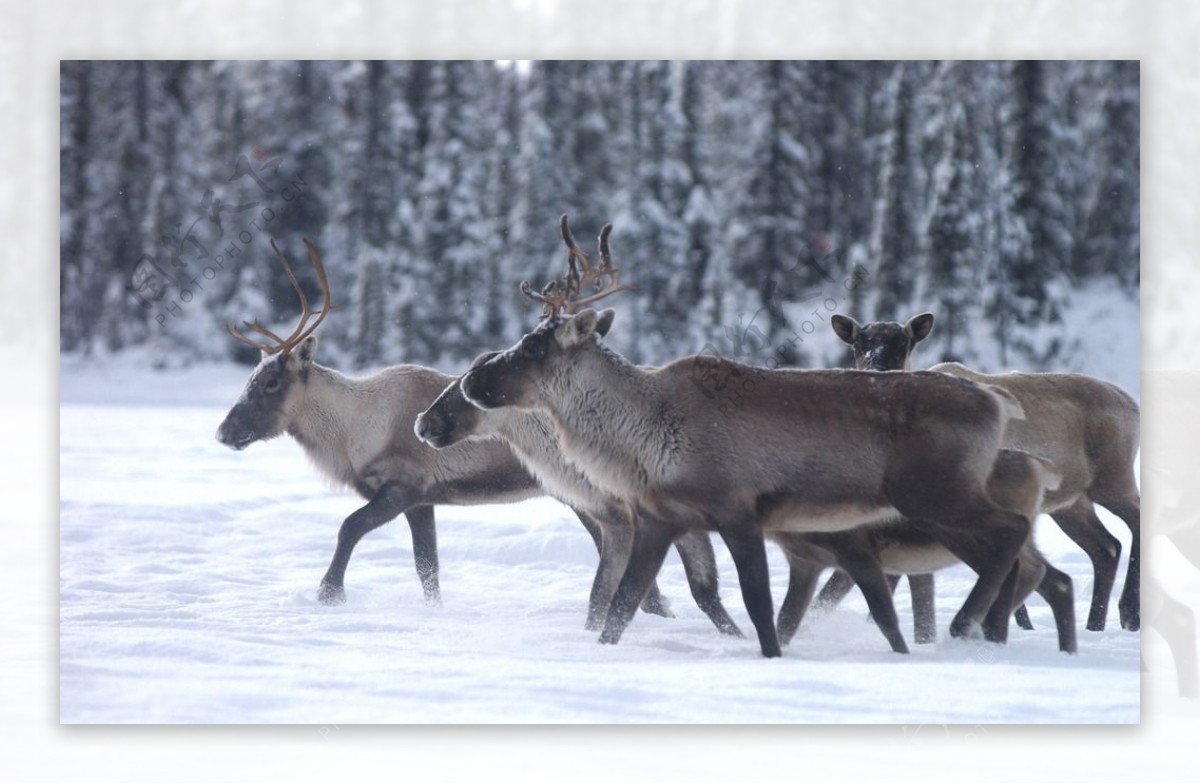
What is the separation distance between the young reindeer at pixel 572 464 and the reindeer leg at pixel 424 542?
34.9 inches

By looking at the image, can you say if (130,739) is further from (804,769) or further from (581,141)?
(581,141)

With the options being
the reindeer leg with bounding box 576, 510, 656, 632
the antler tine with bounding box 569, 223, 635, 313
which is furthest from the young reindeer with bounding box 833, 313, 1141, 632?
the reindeer leg with bounding box 576, 510, 656, 632

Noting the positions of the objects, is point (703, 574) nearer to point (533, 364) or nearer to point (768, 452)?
point (768, 452)

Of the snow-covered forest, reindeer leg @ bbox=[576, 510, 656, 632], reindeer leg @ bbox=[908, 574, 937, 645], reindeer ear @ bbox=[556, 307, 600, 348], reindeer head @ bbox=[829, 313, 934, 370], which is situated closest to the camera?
reindeer ear @ bbox=[556, 307, 600, 348]

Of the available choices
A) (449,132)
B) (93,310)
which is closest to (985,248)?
(449,132)

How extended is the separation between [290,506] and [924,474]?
3.73m

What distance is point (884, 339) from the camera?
6.93 metres

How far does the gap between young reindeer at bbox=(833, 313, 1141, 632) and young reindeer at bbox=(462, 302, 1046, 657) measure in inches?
33.0

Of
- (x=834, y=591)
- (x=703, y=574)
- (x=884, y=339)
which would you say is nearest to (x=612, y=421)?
(x=703, y=574)

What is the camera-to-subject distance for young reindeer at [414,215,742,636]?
253 inches

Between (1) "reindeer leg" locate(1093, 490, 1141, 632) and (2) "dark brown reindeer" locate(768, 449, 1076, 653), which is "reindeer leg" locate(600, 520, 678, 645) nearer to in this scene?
(2) "dark brown reindeer" locate(768, 449, 1076, 653)

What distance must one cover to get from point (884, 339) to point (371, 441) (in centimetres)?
237

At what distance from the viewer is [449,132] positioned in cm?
874

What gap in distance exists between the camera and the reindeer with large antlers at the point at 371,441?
23.8 feet
